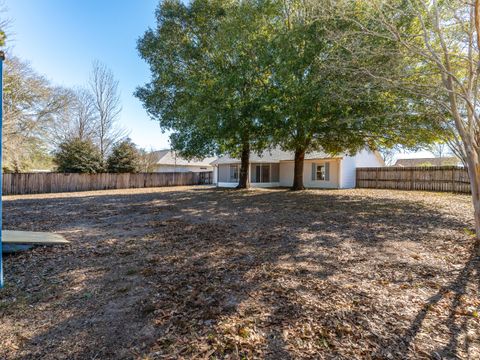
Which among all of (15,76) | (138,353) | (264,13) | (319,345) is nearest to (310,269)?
(319,345)

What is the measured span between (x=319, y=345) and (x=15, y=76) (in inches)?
820

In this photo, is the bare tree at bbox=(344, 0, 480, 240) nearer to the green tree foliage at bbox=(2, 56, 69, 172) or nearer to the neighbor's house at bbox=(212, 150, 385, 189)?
the neighbor's house at bbox=(212, 150, 385, 189)

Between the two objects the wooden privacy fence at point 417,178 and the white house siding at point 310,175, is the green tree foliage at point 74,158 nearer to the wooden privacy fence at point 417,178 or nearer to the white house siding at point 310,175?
the white house siding at point 310,175

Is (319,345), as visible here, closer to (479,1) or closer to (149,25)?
(479,1)

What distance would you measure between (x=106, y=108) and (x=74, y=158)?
7.80m

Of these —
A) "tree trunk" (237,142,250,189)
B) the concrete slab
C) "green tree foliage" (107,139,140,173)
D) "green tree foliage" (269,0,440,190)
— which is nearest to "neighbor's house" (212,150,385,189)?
Answer: "tree trunk" (237,142,250,189)

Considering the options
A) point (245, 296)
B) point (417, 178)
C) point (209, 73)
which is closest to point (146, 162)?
point (209, 73)

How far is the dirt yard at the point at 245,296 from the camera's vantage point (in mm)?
2359

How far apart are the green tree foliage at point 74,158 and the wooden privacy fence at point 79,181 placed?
44.1 inches

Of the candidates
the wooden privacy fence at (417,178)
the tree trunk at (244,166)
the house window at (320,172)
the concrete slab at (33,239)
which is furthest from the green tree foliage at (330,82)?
the house window at (320,172)

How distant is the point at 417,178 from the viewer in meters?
17.5

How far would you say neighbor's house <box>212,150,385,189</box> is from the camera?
64.9 feet

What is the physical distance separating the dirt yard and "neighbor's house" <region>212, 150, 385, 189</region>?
13750 mm

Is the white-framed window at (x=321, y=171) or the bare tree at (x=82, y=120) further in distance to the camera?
the bare tree at (x=82, y=120)
